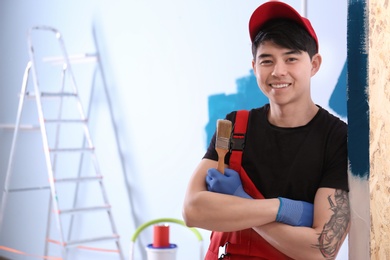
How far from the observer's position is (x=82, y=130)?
13.5ft

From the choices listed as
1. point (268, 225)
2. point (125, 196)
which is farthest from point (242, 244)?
point (125, 196)

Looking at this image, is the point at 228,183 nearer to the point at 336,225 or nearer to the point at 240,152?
the point at 240,152

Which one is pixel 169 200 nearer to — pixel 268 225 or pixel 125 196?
pixel 125 196

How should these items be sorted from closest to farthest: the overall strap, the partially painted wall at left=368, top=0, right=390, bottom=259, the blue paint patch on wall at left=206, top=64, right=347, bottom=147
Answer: the partially painted wall at left=368, top=0, right=390, bottom=259, the overall strap, the blue paint patch on wall at left=206, top=64, right=347, bottom=147

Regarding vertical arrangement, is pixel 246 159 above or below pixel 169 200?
above

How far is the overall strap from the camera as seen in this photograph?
5.13 feet

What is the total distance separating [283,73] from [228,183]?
31 centimetres

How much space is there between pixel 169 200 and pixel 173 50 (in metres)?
0.84

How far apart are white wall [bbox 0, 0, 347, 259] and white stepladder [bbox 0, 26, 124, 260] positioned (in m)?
0.11

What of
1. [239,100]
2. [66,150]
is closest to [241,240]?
[239,100]

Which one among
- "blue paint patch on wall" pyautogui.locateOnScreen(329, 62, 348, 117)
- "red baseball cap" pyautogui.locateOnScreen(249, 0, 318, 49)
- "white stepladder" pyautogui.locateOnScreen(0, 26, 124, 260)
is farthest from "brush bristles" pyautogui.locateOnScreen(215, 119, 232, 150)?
"white stepladder" pyautogui.locateOnScreen(0, 26, 124, 260)

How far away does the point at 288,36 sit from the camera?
1.56 metres

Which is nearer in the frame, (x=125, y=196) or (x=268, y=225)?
(x=268, y=225)

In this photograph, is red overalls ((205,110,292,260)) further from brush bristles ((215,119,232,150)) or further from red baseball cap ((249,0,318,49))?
red baseball cap ((249,0,318,49))
